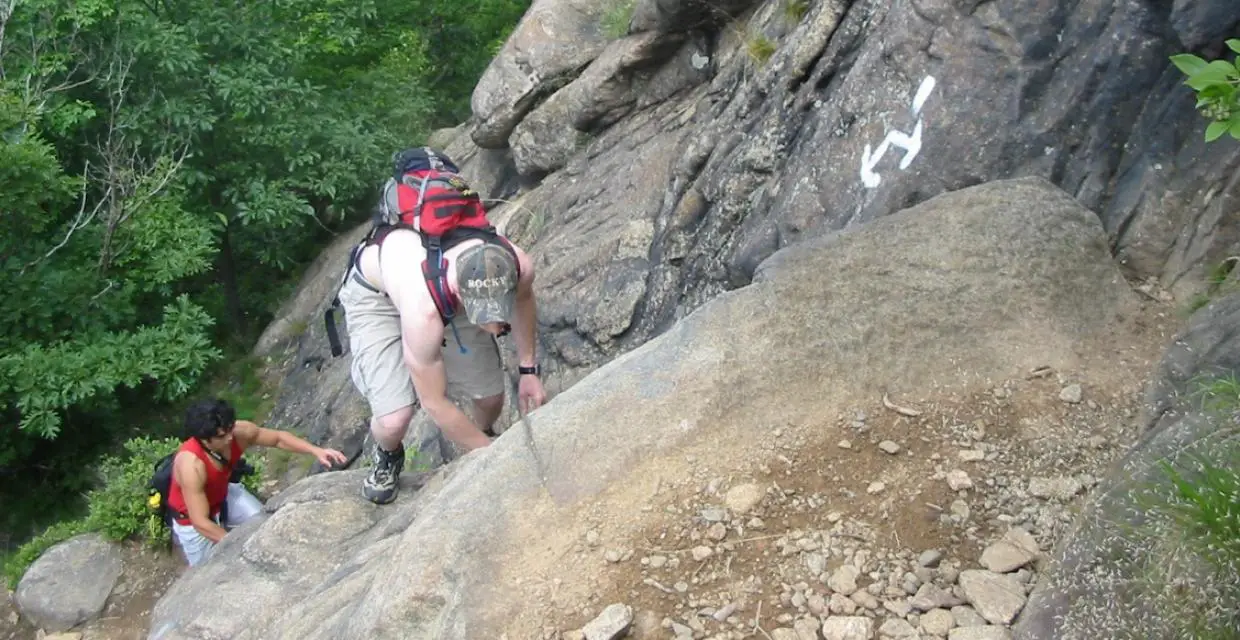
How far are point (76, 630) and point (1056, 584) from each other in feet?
22.1

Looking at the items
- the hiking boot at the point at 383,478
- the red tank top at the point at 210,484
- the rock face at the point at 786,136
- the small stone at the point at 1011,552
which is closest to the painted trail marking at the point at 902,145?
the rock face at the point at 786,136

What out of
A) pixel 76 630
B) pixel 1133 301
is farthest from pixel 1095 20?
pixel 76 630

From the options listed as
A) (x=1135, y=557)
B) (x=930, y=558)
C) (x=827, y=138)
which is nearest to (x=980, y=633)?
(x=930, y=558)

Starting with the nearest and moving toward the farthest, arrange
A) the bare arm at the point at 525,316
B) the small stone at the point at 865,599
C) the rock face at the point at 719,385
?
the small stone at the point at 865,599, the rock face at the point at 719,385, the bare arm at the point at 525,316

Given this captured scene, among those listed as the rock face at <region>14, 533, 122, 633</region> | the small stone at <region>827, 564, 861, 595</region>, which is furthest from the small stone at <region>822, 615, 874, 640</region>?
the rock face at <region>14, 533, 122, 633</region>

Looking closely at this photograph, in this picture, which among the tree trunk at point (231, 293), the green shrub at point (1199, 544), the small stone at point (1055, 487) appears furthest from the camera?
the tree trunk at point (231, 293)

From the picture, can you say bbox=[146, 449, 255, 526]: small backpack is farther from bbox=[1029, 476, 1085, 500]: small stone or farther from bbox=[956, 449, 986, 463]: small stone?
bbox=[1029, 476, 1085, 500]: small stone

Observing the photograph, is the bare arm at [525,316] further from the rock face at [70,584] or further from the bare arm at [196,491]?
the rock face at [70,584]

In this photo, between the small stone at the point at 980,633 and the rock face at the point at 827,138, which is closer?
the small stone at the point at 980,633

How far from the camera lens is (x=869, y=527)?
3830mm

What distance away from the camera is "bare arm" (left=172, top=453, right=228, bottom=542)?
6523 millimetres

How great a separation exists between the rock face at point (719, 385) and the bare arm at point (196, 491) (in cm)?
121

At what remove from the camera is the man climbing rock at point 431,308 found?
16.7ft

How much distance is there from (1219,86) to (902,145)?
315cm
